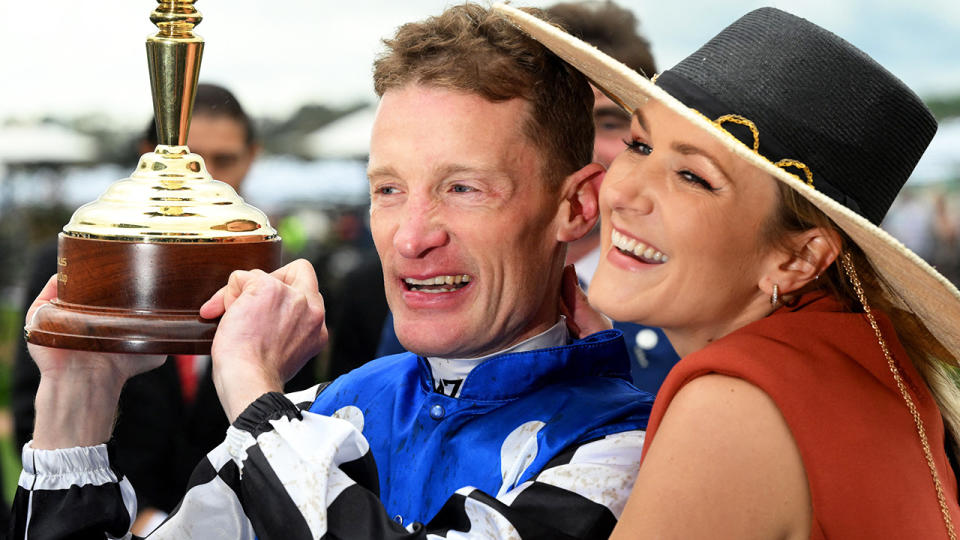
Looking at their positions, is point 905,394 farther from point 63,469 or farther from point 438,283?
point 63,469

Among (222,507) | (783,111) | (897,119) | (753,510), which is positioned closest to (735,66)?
(783,111)

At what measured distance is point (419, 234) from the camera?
1.92 m

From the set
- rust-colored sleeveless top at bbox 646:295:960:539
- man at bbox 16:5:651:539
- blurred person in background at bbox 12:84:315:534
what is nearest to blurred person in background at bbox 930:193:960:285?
blurred person in background at bbox 12:84:315:534

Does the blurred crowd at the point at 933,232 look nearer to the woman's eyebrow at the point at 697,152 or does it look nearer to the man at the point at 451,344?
the man at the point at 451,344

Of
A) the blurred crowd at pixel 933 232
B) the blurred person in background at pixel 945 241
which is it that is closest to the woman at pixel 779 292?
the blurred crowd at pixel 933 232

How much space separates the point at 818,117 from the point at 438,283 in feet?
2.34

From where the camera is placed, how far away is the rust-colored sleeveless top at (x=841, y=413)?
1528mm

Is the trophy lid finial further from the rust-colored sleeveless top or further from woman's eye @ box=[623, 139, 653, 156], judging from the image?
the rust-colored sleeveless top

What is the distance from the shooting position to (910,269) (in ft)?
5.18

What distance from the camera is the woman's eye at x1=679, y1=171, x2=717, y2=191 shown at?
1.69 m

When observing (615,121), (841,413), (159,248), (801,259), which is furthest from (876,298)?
(615,121)

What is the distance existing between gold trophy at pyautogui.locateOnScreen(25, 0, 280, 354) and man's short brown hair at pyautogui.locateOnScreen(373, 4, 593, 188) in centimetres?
37

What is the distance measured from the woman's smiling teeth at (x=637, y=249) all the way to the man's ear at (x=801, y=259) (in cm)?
16

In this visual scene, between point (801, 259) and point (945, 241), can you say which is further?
point (945, 241)
